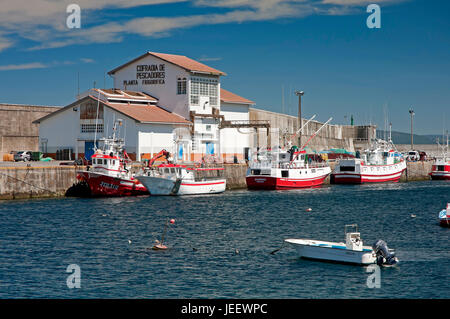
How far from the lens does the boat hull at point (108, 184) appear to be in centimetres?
6212

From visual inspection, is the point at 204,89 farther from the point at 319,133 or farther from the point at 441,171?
the point at 441,171

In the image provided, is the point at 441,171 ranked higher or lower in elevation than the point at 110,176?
lower

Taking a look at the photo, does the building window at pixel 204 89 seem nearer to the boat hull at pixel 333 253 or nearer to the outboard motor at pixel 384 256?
the boat hull at pixel 333 253

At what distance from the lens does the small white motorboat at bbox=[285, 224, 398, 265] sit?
103ft

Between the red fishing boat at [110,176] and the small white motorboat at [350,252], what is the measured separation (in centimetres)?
3298

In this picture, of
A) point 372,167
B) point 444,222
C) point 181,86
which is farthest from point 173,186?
point 372,167

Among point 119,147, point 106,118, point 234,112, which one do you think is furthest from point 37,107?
point 119,147

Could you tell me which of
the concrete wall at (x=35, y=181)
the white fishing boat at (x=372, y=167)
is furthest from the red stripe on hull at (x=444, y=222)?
the white fishing boat at (x=372, y=167)

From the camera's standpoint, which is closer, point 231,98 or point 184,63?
point 184,63

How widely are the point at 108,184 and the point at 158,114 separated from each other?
21.4 metres

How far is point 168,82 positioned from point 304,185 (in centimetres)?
2244

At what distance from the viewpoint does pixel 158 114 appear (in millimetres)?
82562

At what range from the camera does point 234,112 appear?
311 ft
